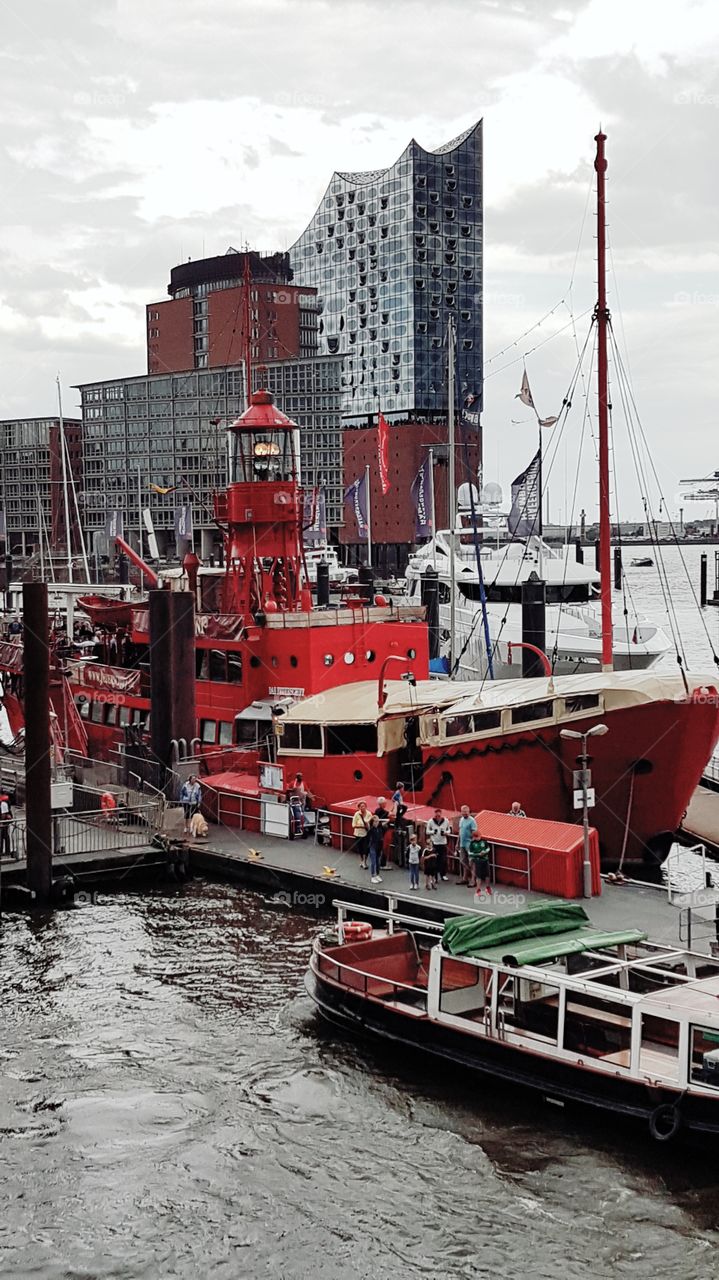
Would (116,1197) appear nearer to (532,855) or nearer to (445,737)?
(532,855)

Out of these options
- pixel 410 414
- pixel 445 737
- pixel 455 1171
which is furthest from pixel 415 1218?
pixel 410 414

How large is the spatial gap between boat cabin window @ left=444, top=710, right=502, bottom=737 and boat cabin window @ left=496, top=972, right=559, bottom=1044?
947 centimetres

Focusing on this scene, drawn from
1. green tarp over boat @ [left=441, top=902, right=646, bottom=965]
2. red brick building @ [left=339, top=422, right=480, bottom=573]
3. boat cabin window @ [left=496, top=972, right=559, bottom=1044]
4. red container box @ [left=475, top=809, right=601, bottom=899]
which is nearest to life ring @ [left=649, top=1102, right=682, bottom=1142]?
boat cabin window @ [left=496, top=972, right=559, bottom=1044]

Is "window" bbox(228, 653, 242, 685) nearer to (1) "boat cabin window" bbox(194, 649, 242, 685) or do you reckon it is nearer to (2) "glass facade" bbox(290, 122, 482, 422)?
(1) "boat cabin window" bbox(194, 649, 242, 685)

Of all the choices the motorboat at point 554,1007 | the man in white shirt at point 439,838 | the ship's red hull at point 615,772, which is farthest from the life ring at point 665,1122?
the ship's red hull at point 615,772

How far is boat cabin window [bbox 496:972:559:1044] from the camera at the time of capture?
1783 cm

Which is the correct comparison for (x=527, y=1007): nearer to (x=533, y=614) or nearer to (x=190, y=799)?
(x=190, y=799)

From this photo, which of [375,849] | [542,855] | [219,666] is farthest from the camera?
[219,666]

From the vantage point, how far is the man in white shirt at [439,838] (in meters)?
25.2

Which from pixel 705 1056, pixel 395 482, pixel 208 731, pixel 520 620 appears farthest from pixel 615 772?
pixel 395 482

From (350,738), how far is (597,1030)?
1343cm

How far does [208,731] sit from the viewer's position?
118 ft

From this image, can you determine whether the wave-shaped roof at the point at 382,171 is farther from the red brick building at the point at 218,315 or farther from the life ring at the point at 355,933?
the life ring at the point at 355,933

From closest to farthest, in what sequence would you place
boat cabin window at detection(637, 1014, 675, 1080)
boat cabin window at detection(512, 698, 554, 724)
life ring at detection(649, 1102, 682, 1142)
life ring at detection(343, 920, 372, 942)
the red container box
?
life ring at detection(649, 1102, 682, 1142), boat cabin window at detection(637, 1014, 675, 1080), life ring at detection(343, 920, 372, 942), the red container box, boat cabin window at detection(512, 698, 554, 724)
